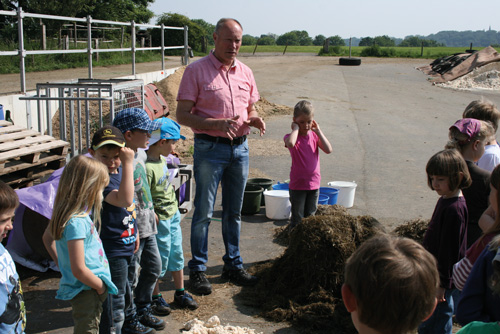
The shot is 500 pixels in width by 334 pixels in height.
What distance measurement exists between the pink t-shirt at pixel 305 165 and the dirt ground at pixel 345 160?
791mm

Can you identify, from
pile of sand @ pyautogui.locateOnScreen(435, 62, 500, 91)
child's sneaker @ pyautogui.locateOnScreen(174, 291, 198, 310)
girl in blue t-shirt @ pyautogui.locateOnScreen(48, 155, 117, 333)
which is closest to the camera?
girl in blue t-shirt @ pyautogui.locateOnScreen(48, 155, 117, 333)

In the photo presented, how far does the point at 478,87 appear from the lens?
27.8m

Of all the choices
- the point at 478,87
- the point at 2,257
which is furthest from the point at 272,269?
the point at 478,87

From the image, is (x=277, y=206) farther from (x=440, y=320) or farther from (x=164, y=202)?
(x=440, y=320)

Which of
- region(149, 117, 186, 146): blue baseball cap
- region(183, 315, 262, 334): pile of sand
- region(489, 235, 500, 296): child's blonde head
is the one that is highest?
region(149, 117, 186, 146): blue baseball cap

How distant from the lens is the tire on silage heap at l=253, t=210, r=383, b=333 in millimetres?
4211

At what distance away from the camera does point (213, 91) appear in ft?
15.6

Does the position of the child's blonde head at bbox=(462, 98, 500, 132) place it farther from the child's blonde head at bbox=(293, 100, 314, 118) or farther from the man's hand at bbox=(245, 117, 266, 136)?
the man's hand at bbox=(245, 117, 266, 136)

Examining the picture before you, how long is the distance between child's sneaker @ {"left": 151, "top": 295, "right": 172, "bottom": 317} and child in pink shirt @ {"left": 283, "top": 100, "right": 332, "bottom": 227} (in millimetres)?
1864

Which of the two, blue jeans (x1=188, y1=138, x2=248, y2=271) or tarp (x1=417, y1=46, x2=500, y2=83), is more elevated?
tarp (x1=417, y1=46, x2=500, y2=83)

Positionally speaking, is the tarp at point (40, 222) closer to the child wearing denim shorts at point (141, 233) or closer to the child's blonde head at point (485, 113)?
the child wearing denim shorts at point (141, 233)

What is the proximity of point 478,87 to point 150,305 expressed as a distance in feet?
89.1

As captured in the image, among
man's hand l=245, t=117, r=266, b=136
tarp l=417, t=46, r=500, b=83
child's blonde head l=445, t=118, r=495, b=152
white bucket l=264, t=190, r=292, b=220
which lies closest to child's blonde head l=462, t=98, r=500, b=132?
child's blonde head l=445, t=118, r=495, b=152

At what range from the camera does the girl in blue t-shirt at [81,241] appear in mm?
3061
